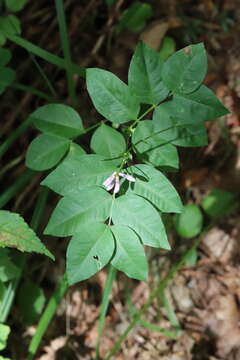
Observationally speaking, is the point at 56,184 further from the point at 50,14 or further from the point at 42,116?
the point at 50,14

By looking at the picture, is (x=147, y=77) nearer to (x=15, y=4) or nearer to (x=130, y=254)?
(x=130, y=254)

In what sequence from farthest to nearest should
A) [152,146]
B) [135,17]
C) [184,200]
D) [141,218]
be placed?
[184,200] < [135,17] < [152,146] < [141,218]

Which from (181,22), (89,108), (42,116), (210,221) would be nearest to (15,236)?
(42,116)

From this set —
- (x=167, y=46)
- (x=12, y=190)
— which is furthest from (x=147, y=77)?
(x=167, y=46)

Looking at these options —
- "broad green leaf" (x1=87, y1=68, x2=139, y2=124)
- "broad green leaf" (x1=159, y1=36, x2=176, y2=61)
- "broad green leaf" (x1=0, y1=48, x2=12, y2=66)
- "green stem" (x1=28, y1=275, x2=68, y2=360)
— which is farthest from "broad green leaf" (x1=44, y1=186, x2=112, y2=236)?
"broad green leaf" (x1=159, y1=36, x2=176, y2=61)

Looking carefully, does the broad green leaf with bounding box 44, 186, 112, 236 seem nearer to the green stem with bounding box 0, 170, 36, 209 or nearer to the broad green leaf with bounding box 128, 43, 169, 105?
the broad green leaf with bounding box 128, 43, 169, 105

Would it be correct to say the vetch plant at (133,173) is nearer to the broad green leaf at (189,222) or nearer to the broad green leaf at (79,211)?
the broad green leaf at (79,211)

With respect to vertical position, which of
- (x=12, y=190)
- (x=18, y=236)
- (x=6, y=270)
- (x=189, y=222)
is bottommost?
(x=189, y=222)
